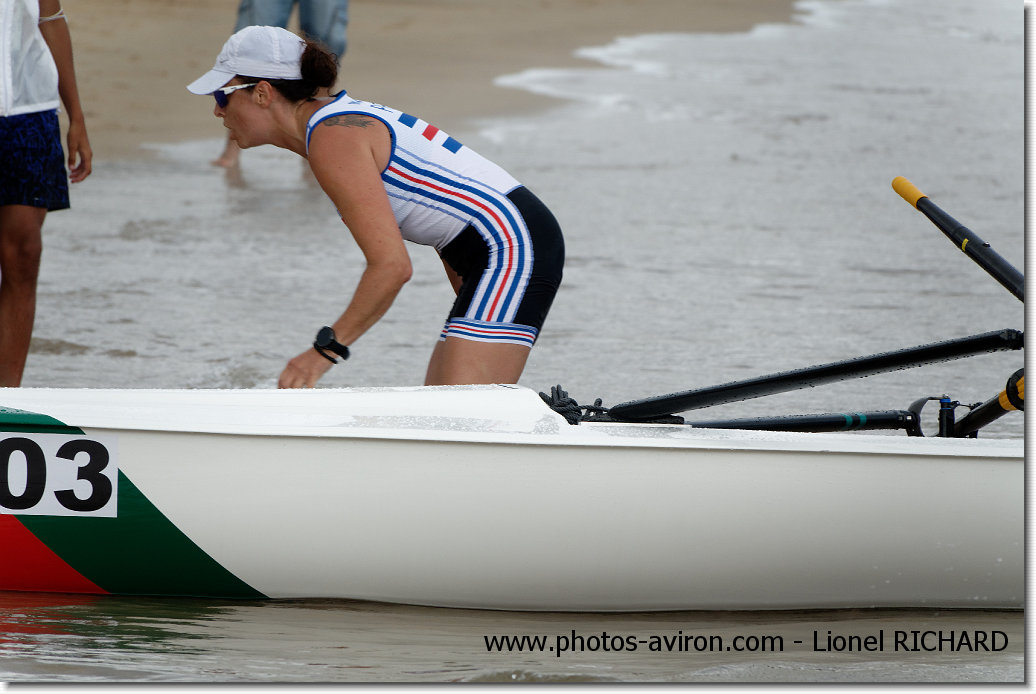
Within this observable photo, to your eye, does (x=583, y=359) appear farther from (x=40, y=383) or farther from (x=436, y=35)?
(x=436, y=35)

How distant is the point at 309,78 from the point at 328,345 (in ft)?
1.83

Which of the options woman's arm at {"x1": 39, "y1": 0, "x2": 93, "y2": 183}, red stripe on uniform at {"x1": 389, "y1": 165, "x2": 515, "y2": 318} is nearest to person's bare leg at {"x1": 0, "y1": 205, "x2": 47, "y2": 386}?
woman's arm at {"x1": 39, "y1": 0, "x2": 93, "y2": 183}

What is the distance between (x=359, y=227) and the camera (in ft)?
9.66

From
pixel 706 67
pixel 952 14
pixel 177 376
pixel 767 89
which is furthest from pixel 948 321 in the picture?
pixel 952 14

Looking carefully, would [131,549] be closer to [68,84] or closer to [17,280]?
[17,280]

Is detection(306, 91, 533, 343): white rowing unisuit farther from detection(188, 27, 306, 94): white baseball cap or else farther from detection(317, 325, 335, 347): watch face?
detection(317, 325, 335, 347): watch face

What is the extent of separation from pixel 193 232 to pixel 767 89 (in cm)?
675

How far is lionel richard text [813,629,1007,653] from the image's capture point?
2918mm

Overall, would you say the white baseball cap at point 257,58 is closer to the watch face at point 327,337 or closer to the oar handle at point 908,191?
the watch face at point 327,337

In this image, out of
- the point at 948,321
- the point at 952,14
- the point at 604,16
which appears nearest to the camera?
the point at 948,321

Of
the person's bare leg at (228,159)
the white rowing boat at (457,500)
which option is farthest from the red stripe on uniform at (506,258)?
the person's bare leg at (228,159)

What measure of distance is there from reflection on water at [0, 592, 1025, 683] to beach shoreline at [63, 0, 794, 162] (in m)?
6.48

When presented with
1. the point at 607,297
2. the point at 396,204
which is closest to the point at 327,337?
the point at 396,204

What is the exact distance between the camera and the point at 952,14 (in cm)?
2009
